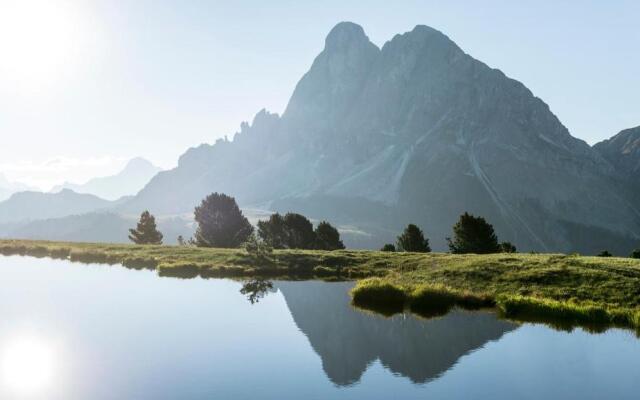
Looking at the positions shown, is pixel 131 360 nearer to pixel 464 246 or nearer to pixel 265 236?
pixel 464 246

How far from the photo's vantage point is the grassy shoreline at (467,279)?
112ft

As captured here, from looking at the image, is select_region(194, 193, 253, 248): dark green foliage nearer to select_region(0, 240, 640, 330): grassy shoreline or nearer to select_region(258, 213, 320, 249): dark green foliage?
select_region(258, 213, 320, 249): dark green foliage

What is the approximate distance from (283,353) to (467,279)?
24.9 m

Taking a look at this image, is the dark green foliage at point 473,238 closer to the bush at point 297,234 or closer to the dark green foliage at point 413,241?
the dark green foliage at point 413,241

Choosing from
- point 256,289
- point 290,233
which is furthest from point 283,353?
point 290,233

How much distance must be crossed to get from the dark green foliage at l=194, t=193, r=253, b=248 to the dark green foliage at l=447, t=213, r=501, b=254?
45637 mm

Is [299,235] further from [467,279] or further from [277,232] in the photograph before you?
[467,279]

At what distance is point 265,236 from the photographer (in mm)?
102625

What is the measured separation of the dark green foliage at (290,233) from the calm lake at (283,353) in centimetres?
6161

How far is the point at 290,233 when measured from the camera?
102 meters

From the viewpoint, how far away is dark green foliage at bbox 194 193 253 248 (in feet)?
352

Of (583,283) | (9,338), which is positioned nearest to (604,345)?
(583,283)

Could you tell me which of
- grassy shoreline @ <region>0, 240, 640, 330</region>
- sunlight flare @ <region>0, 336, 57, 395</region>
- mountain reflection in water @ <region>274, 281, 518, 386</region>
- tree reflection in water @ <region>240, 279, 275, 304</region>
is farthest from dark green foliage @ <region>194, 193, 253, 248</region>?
sunlight flare @ <region>0, 336, 57, 395</region>

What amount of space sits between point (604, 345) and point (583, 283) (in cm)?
1405
